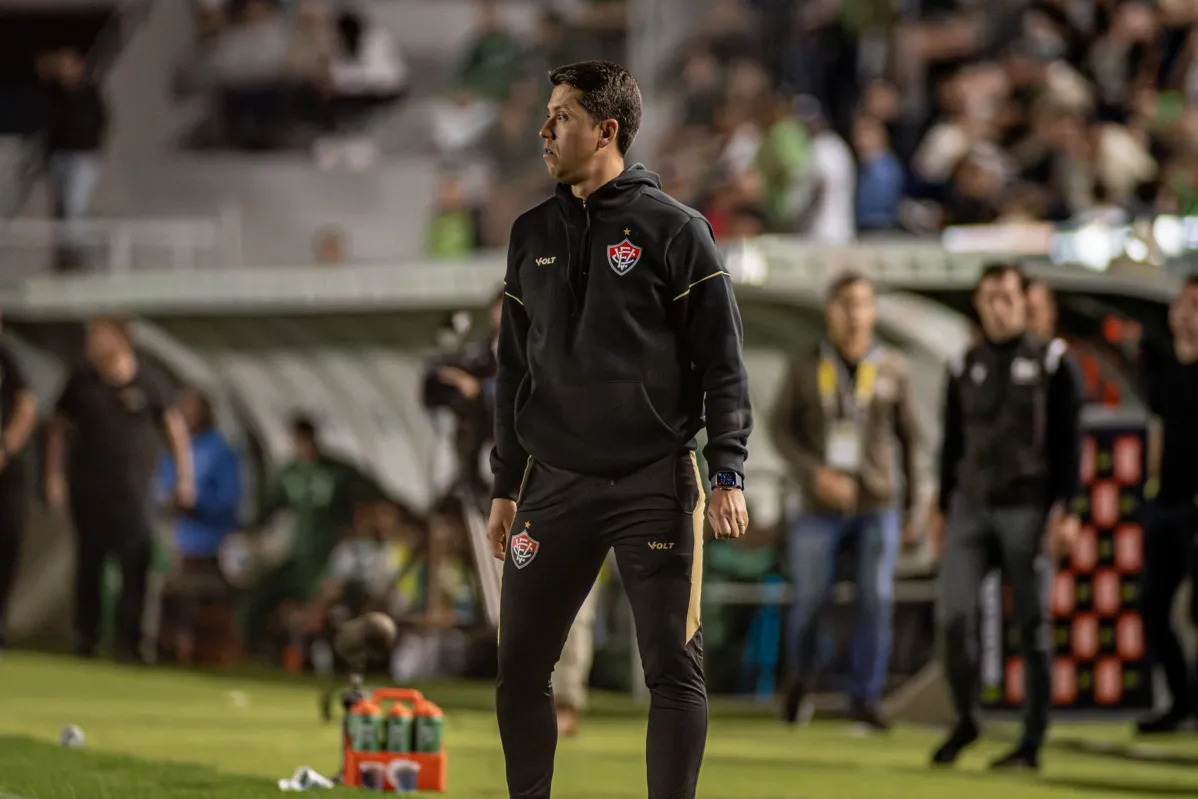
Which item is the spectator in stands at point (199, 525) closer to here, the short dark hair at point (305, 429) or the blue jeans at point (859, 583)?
the short dark hair at point (305, 429)

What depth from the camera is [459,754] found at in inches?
360

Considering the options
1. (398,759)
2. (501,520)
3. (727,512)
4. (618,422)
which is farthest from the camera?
(398,759)

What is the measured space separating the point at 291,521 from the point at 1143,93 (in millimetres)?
5856

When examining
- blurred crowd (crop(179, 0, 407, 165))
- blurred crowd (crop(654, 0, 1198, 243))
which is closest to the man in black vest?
blurred crowd (crop(654, 0, 1198, 243))

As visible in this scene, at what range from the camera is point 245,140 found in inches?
728

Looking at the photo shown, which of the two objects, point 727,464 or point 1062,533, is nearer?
point 727,464

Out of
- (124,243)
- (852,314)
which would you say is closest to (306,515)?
(124,243)

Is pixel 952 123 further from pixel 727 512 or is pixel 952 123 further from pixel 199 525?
pixel 727 512

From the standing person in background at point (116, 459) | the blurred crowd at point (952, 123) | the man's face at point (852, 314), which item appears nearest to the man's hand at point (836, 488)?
the man's face at point (852, 314)

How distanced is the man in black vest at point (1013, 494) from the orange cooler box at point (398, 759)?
2472 mm

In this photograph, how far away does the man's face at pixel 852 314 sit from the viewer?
10539mm

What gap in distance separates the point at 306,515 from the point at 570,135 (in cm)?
865

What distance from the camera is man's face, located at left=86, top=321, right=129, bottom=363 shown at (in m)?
13.4

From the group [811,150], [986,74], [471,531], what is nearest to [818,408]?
[471,531]
